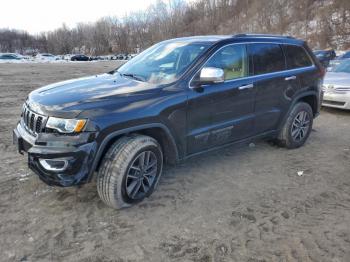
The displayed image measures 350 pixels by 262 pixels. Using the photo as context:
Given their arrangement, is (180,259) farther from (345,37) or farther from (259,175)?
(345,37)

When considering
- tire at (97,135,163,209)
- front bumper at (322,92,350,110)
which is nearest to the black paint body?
tire at (97,135,163,209)

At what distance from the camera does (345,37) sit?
4191cm

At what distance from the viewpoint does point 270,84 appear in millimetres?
5004

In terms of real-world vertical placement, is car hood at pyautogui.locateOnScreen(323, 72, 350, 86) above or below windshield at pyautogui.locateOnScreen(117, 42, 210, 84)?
below

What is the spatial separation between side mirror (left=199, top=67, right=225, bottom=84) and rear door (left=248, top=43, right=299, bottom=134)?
1.00 meters

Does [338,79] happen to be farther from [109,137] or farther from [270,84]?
[109,137]

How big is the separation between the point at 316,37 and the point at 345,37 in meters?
3.71

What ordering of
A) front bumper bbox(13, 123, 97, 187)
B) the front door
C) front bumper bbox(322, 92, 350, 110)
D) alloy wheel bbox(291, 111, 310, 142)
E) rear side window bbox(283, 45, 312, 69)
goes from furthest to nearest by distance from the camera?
1. front bumper bbox(322, 92, 350, 110)
2. alloy wheel bbox(291, 111, 310, 142)
3. rear side window bbox(283, 45, 312, 69)
4. the front door
5. front bumper bbox(13, 123, 97, 187)

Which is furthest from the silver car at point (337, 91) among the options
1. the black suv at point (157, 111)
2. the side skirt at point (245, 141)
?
the side skirt at point (245, 141)

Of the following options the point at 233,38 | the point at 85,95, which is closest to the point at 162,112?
the point at 85,95

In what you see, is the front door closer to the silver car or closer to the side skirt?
the side skirt

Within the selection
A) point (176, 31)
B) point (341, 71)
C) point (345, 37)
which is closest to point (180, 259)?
point (341, 71)

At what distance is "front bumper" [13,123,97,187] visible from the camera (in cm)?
326

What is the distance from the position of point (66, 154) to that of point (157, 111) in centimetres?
106
